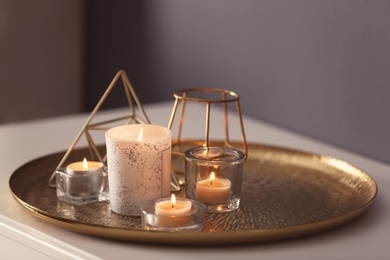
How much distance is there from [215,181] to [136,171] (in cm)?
11

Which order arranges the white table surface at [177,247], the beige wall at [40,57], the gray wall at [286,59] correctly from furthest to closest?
the beige wall at [40,57] → the gray wall at [286,59] → the white table surface at [177,247]

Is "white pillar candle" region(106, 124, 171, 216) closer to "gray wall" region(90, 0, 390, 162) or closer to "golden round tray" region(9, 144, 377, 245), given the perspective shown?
"golden round tray" region(9, 144, 377, 245)

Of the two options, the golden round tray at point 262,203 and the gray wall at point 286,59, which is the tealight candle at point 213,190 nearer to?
the golden round tray at point 262,203

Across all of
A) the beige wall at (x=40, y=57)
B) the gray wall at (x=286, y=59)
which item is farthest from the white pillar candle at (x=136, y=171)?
the beige wall at (x=40, y=57)

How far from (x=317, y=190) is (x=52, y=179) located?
410mm

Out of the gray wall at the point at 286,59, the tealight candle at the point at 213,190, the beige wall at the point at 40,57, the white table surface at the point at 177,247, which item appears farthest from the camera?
the beige wall at the point at 40,57

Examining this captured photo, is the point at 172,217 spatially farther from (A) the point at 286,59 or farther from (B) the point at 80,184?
(A) the point at 286,59

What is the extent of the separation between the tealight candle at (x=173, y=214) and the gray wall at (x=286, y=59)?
2.04ft

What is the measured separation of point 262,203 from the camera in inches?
41.4

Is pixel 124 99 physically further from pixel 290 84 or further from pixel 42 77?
pixel 290 84

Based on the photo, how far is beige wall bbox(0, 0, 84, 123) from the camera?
7.18 feet

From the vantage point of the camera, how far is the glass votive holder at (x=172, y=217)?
901 mm

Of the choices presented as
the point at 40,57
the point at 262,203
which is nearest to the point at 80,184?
the point at 262,203

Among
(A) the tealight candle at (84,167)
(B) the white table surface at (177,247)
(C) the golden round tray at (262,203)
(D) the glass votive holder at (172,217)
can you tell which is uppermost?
(A) the tealight candle at (84,167)
